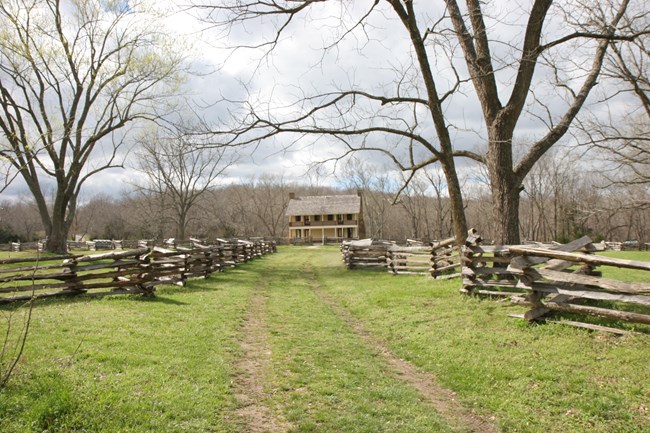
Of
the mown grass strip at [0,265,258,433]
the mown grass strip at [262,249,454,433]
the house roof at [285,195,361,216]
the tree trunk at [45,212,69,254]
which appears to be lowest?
the mown grass strip at [262,249,454,433]

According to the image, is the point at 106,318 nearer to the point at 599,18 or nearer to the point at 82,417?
the point at 82,417

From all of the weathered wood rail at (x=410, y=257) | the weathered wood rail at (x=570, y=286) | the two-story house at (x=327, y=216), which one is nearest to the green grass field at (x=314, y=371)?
the weathered wood rail at (x=570, y=286)

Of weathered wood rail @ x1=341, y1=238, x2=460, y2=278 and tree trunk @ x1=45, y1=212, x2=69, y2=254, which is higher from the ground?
tree trunk @ x1=45, y1=212, x2=69, y2=254

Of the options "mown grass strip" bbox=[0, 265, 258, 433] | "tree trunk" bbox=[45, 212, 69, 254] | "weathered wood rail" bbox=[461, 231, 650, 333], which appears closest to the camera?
"mown grass strip" bbox=[0, 265, 258, 433]

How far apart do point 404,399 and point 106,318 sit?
20.8ft

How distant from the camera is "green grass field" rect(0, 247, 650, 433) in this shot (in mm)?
4402

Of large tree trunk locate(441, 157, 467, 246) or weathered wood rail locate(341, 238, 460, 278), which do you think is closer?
large tree trunk locate(441, 157, 467, 246)

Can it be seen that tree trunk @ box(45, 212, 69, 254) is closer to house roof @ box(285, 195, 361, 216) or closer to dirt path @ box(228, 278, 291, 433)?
dirt path @ box(228, 278, 291, 433)

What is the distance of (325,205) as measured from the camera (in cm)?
6059

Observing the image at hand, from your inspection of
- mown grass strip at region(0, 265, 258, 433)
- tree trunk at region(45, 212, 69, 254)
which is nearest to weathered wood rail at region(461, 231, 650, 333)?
mown grass strip at region(0, 265, 258, 433)

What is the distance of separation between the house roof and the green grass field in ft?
163

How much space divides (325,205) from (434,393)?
181 ft

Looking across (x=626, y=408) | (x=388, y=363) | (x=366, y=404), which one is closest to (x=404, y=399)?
(x=366, y=404)

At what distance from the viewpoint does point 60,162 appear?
24000 mm
